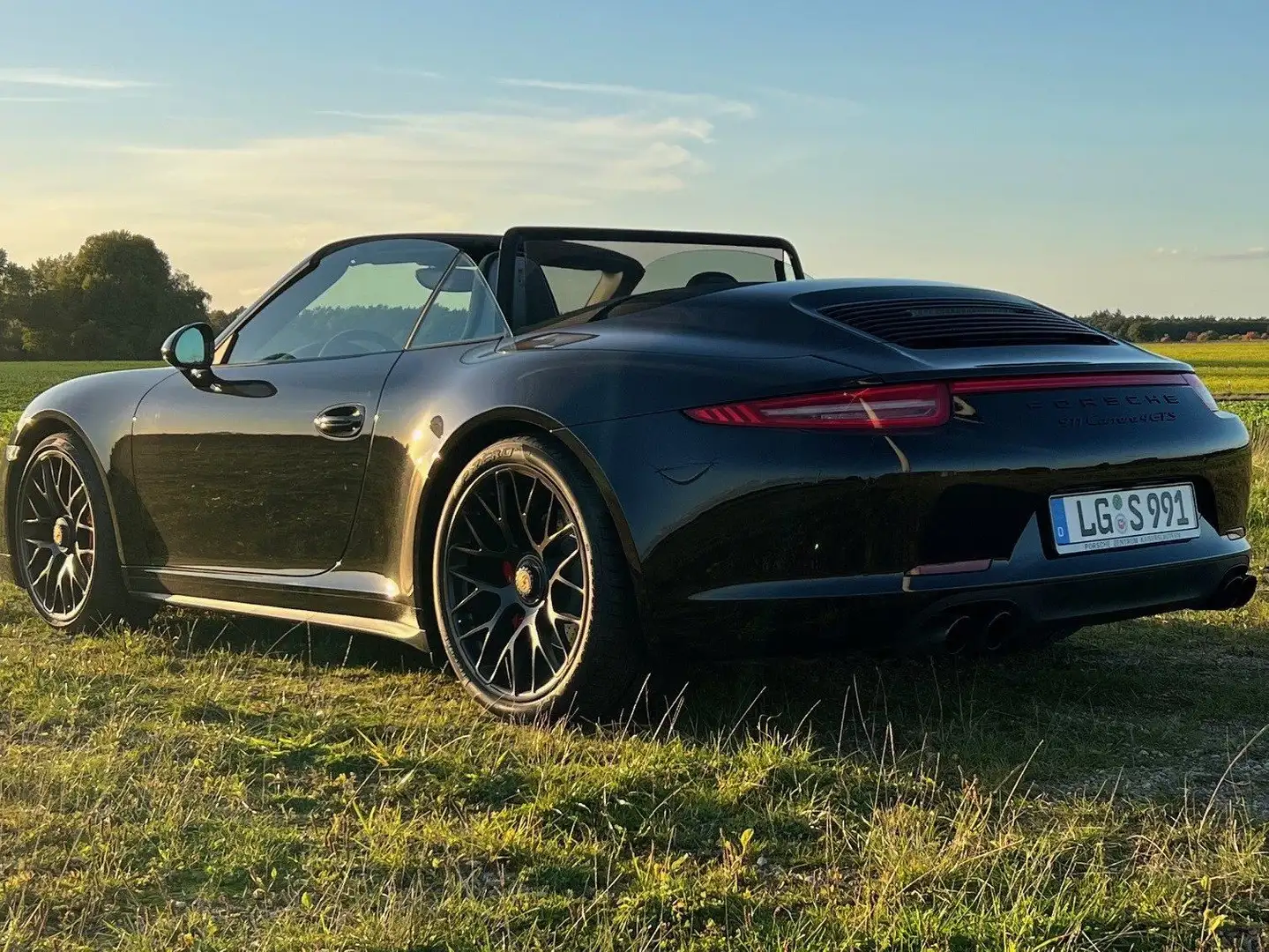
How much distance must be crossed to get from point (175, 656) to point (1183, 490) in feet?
10.9

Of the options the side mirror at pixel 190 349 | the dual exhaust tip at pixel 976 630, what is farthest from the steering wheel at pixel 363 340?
the dual exhaust tip at pixel 976 630

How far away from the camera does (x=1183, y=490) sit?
359 cm

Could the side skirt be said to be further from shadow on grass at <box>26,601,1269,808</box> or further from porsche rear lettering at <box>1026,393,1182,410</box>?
porsche rear lettering at <box>1026,393,1182,410</box>

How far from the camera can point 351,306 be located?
15.7 feet

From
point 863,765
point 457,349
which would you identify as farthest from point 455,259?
point 863,765

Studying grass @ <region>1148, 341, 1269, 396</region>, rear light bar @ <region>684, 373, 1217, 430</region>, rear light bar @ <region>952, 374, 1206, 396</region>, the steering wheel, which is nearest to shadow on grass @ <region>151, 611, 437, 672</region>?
the steering wheel

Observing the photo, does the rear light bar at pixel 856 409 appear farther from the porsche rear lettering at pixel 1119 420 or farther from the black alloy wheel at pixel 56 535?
the black alloy wheel at pixel 56 535

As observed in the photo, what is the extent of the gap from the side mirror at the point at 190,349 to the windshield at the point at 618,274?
1.40m

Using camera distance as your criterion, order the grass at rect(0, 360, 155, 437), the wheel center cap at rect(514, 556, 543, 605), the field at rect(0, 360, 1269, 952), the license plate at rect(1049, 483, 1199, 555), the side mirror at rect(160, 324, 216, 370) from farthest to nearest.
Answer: the grass at rect(0, 360, 155, 437) → the side mirror at rect(160, 324, 216, 370) → the wheel center cap at rect(514, 556, 543, 605) → the license plate at rect(1049, 483, 1199, 555) → the field at rect(0, 360, 1269, 952)

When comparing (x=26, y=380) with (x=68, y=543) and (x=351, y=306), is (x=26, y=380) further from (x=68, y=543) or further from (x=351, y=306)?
(x=351, y=306)

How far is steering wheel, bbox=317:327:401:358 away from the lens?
4.49m

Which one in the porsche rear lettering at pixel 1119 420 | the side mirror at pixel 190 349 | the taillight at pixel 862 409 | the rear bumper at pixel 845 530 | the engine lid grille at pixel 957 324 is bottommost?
the rear bumper at pixel 845 530

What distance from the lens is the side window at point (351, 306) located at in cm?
449

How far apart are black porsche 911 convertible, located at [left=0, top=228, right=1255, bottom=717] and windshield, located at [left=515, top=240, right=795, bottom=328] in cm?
1
